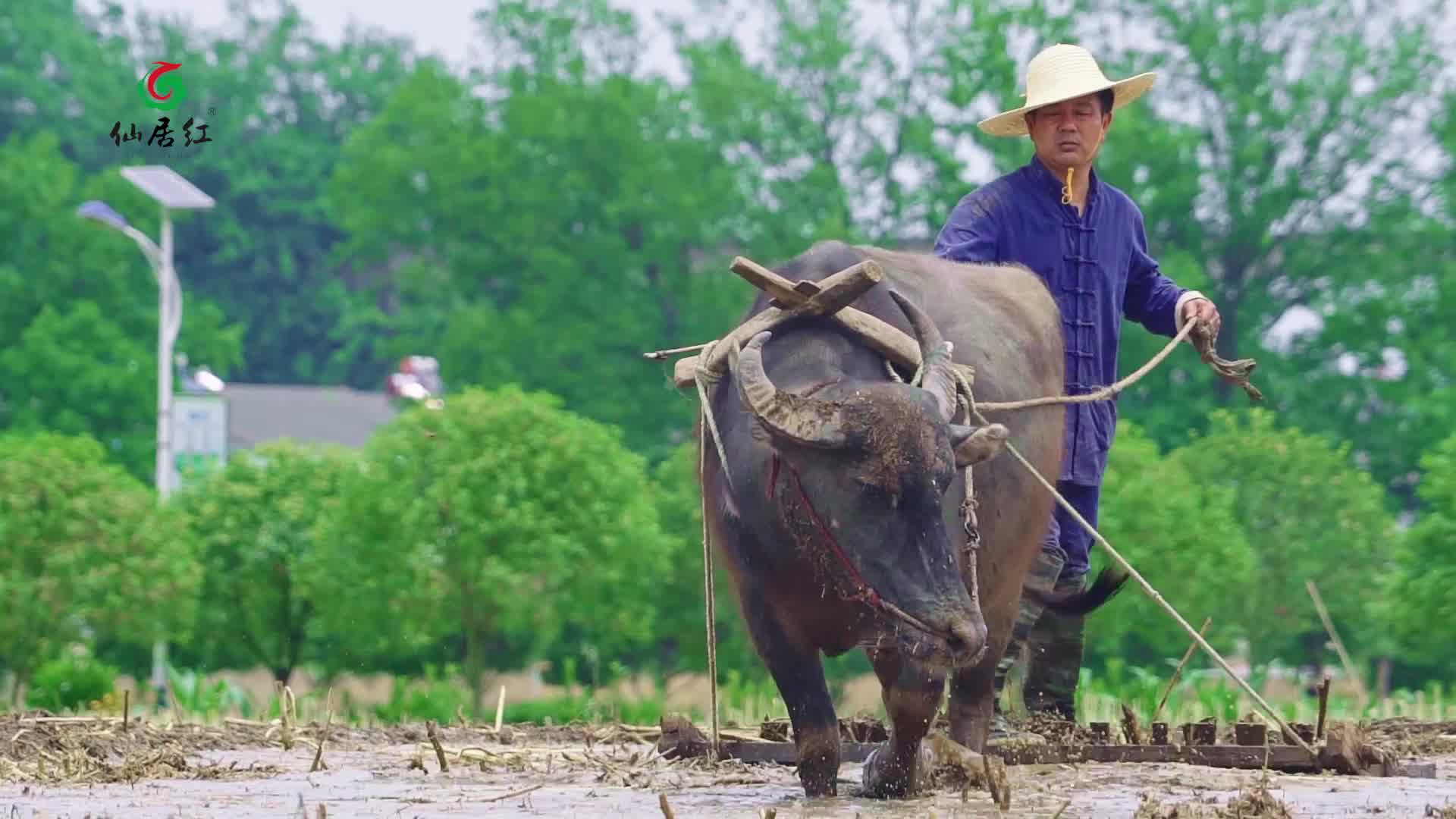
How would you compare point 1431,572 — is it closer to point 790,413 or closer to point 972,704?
point 972,704

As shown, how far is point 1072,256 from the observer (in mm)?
8383

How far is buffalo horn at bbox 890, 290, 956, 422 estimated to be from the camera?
6.31m

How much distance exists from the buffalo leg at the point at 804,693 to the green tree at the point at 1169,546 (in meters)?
13.1

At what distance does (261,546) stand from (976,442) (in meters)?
17.7

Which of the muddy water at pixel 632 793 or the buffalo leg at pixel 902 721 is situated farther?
the buffalo leg at pixel 902 721

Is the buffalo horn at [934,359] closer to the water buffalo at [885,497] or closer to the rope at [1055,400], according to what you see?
the water buffalo at [885,497]

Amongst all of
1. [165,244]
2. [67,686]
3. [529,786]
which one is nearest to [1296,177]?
[165,244]

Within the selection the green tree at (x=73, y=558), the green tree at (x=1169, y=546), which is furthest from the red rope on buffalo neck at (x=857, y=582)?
the green tree at (x=73, y=558)

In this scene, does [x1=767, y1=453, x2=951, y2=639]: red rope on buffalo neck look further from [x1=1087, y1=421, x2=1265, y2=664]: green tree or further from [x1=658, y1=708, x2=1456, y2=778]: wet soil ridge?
[x1=1087, y1=421, x2=1265, y2=664]: green tree

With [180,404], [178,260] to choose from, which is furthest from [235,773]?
Answer: [178,260]

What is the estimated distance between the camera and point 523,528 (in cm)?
1961

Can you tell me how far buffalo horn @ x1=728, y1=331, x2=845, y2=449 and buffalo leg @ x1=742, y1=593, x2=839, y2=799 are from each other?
78cm

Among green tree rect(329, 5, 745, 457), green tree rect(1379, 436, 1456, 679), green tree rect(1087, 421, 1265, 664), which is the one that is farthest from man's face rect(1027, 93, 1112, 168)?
green tree rect(329, 5, 745, 457)

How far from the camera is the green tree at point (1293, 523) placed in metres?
22.7
